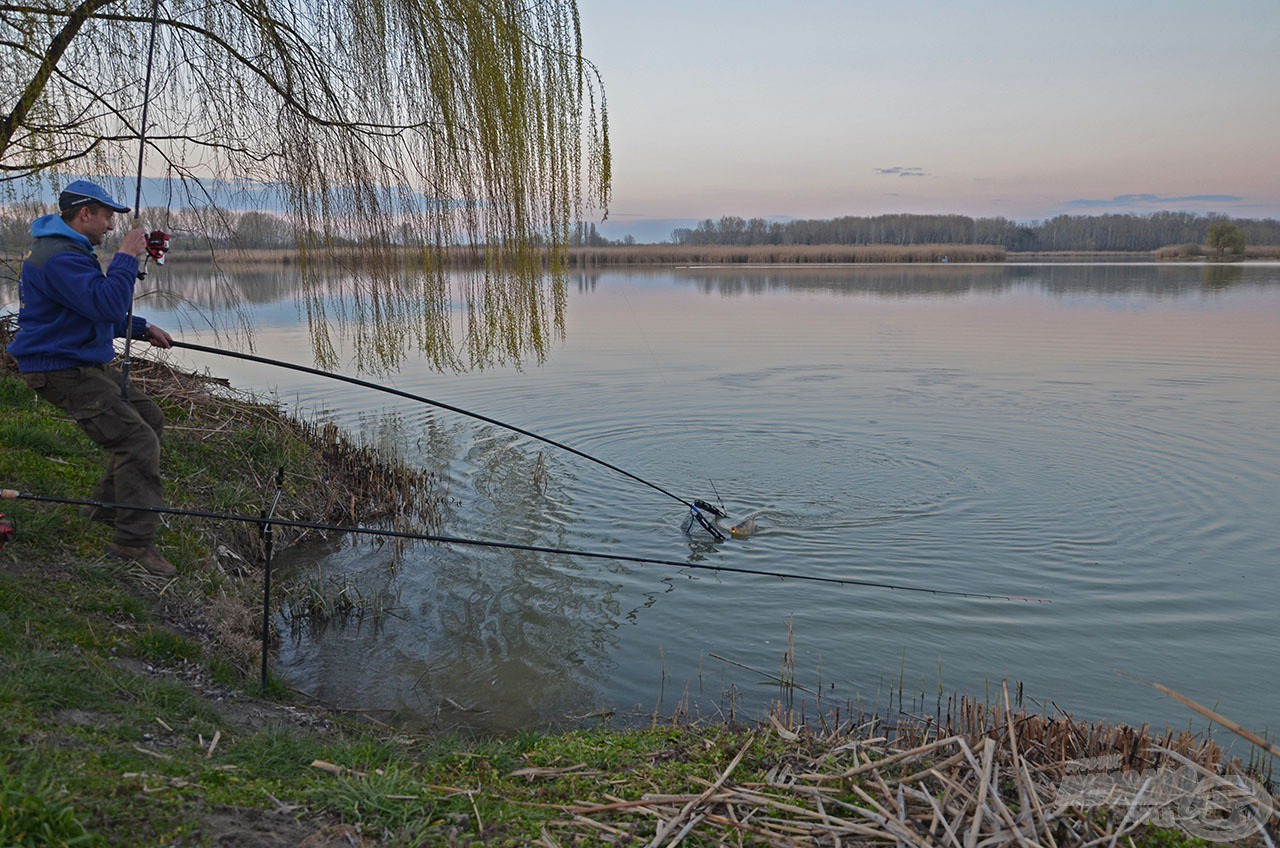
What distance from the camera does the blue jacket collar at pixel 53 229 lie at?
519 centimetres

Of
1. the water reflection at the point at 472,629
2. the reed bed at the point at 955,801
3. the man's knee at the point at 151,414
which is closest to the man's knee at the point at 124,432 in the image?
the man's knee at the point at 151,414

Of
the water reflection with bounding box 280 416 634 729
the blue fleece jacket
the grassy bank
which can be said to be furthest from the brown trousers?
the water reflection with bounding box 280 416 634 729

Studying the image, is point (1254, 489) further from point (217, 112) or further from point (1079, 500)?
point (217, 112)

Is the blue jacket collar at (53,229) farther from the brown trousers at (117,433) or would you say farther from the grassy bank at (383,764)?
the grassy bank at (383,764)

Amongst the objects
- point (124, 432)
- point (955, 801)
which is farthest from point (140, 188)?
point (955, 801)

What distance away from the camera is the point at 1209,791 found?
3588 mm

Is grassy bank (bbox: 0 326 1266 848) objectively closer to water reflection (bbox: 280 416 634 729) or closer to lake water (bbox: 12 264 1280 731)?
water reflection (bbox: 280 416 634 729)

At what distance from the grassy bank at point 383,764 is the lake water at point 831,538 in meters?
0.79

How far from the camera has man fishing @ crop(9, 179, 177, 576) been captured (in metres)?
5.16

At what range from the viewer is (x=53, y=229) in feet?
17.1

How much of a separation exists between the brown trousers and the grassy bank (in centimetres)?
32

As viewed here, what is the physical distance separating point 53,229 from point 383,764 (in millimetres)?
3851

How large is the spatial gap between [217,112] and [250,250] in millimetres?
1091

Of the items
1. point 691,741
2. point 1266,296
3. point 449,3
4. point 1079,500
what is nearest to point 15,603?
point 691,741
